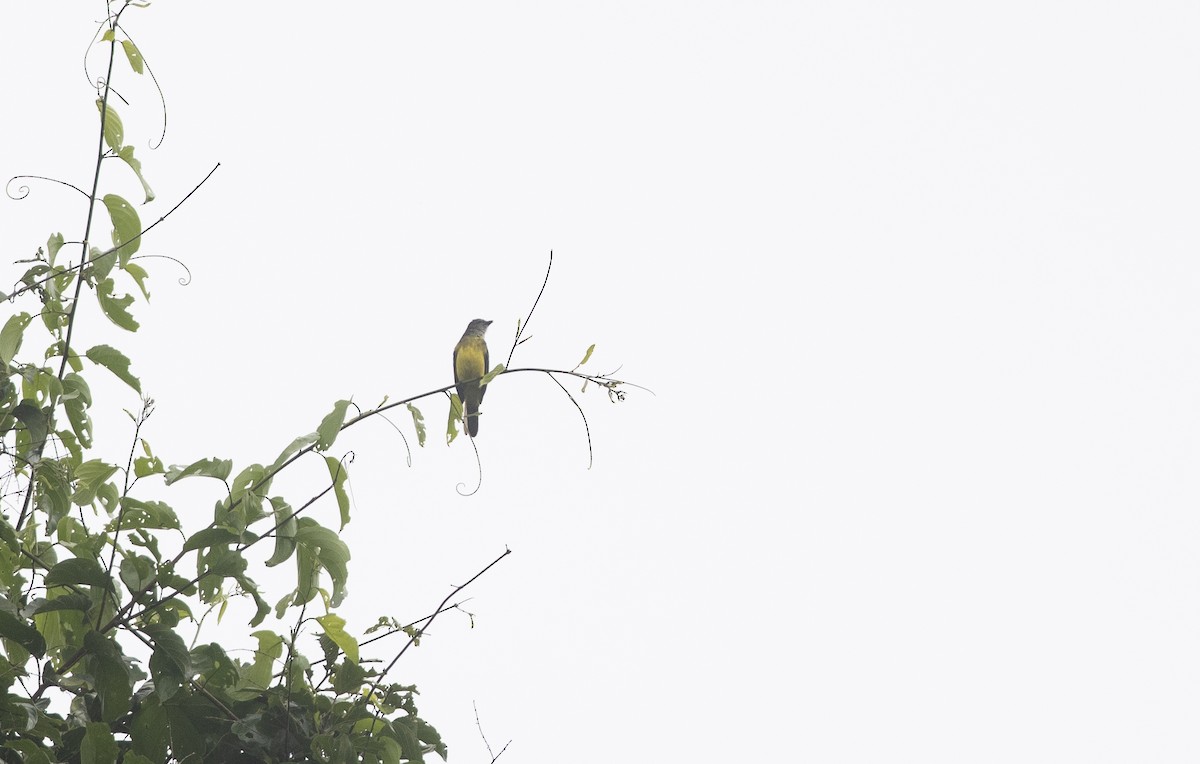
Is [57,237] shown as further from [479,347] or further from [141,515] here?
[479,347]

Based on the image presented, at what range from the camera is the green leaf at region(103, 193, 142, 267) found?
2.16 m

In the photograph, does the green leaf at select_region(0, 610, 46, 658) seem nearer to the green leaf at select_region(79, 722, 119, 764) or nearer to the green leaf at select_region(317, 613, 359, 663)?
the green leaf at select_region(79, 722, 119, 764)

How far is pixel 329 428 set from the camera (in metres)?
1.95

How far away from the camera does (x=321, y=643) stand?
7.18 feet

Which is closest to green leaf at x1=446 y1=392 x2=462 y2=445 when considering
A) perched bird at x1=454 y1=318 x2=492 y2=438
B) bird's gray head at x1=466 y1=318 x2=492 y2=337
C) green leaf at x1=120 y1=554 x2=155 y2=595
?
green leaf at x1=120 y1=554 x2=155 y2=595

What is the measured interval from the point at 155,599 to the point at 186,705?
0.19m

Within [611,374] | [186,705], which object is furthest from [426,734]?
[611,374]

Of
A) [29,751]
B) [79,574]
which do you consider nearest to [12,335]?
[79,574]

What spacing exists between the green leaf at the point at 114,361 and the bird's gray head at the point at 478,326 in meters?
5.94

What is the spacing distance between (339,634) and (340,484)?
292 millimetres

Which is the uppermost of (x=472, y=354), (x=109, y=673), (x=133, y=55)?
(x=472, y=354)

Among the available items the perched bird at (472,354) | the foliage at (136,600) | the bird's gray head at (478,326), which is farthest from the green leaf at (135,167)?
the bird's gray head at (478,326)

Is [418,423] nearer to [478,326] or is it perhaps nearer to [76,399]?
[76,399]

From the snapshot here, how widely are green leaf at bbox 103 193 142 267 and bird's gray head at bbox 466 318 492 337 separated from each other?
592 cm
